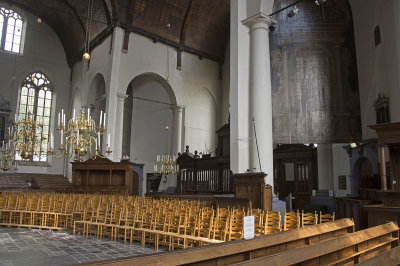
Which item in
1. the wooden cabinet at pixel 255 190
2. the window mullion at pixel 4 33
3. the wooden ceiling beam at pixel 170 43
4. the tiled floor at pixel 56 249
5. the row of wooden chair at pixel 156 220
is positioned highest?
the window mullion at pixel 4 33

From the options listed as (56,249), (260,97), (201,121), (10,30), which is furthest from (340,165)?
(10,30)

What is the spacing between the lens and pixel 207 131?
22047 mm

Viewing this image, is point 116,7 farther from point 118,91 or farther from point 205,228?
point 205,228

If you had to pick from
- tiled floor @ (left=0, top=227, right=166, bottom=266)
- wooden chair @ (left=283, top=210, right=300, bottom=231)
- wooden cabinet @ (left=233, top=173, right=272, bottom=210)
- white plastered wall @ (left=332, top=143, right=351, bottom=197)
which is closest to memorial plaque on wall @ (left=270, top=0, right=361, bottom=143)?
white plastered wall @ (left=332, top=143, right=351, bottom=197)

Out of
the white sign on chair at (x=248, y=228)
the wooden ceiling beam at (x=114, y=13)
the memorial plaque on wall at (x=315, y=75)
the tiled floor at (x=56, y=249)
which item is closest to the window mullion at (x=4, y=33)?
the wooden ceiling beam at (x=114, y=13)

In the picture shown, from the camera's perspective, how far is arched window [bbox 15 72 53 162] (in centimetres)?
2405

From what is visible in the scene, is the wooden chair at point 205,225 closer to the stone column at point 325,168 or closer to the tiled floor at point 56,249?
the tiled floor at point 56,249

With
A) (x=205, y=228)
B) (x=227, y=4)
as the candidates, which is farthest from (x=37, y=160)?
(x=205, y=228)

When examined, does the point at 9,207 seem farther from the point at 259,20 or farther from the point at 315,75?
the point at 315,75

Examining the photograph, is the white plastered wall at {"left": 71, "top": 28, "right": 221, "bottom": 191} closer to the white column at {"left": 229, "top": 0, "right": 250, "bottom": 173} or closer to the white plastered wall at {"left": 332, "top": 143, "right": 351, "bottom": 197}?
the white column at {"left": 229, "top": 0, "right": 250, "bottom": 173}

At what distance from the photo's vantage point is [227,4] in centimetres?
2030

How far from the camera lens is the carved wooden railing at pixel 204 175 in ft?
55.8

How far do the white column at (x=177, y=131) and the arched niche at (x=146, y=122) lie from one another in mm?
1243

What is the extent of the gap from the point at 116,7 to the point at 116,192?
31.8 ft
